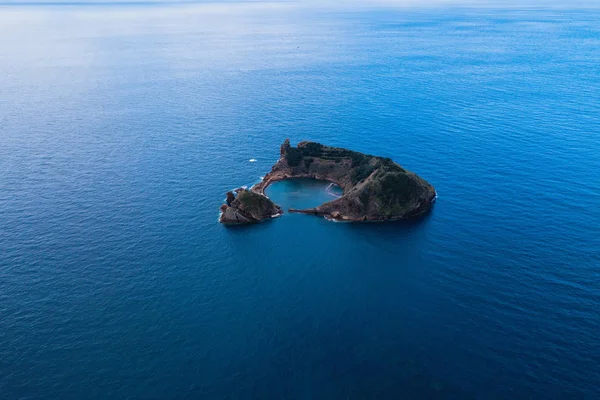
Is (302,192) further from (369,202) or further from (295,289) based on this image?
(295,289)

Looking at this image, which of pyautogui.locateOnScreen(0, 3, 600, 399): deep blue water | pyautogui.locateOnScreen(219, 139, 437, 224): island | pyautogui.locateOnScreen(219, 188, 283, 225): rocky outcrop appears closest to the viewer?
pyautogui.locateOnScreen(0, 3, 600, 399): deep blue water

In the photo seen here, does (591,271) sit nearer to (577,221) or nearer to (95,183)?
(577,221)

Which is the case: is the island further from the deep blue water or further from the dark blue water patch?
the dark blue water patch

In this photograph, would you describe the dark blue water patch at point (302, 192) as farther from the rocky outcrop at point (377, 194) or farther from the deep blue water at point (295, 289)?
the rocky outcrop at point (377, 194)

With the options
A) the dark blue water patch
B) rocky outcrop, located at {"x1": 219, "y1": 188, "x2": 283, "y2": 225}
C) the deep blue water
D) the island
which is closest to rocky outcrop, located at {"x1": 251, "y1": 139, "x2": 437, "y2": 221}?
the island

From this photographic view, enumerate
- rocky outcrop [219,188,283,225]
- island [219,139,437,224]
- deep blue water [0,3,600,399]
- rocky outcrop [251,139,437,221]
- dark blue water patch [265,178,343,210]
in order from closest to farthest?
deep blue water [0,3,600,399] < rocky outcrop [219,188,283,225] < island [219,139,437,224] < rocky outcrop [251,139,437,221] < dark blue water patch [265,178,343,210]
